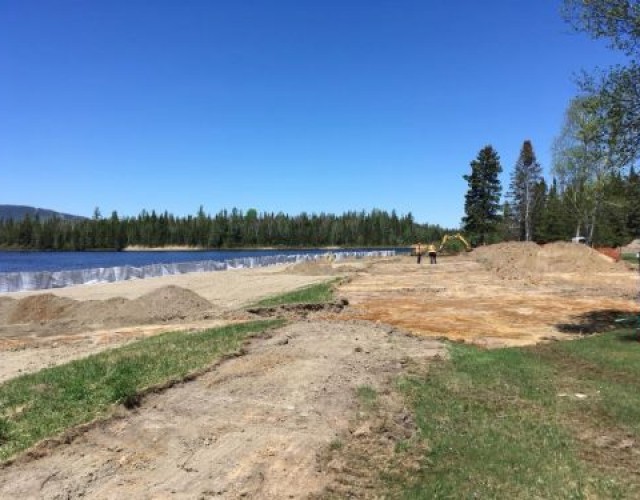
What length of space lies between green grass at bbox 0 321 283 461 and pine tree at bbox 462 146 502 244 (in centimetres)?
7975

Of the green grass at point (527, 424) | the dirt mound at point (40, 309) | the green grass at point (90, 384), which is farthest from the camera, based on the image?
the dirt mound at point (40, 309)

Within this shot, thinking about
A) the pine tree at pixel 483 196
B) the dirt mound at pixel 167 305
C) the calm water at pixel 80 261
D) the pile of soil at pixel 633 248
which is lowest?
the calm water at pixel 80 261

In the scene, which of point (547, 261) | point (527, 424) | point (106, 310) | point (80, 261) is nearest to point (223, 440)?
point (527, 424)

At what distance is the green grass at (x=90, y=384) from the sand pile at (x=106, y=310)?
7.80m

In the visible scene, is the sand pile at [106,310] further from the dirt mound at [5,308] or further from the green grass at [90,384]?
the green grass at [90,384]

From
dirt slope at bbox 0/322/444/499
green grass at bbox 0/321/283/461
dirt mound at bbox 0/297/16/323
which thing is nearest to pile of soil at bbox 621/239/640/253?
dirt mound at bbox 0/297/16/323

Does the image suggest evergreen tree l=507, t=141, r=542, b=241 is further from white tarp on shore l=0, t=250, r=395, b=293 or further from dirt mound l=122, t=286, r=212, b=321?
dirt mound l=122, t=286, r=212, b=321

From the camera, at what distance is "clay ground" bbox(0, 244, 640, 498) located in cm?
601

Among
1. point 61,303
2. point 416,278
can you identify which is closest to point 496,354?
point 61,303

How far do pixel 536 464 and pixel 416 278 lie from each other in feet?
109

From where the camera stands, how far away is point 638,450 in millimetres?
7254

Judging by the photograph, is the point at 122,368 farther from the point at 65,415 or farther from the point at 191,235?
the point at 191,235

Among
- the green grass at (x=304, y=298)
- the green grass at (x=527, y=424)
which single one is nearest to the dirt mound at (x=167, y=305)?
the green grass at (x=304, y=298)

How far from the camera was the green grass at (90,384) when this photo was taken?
7.56m
